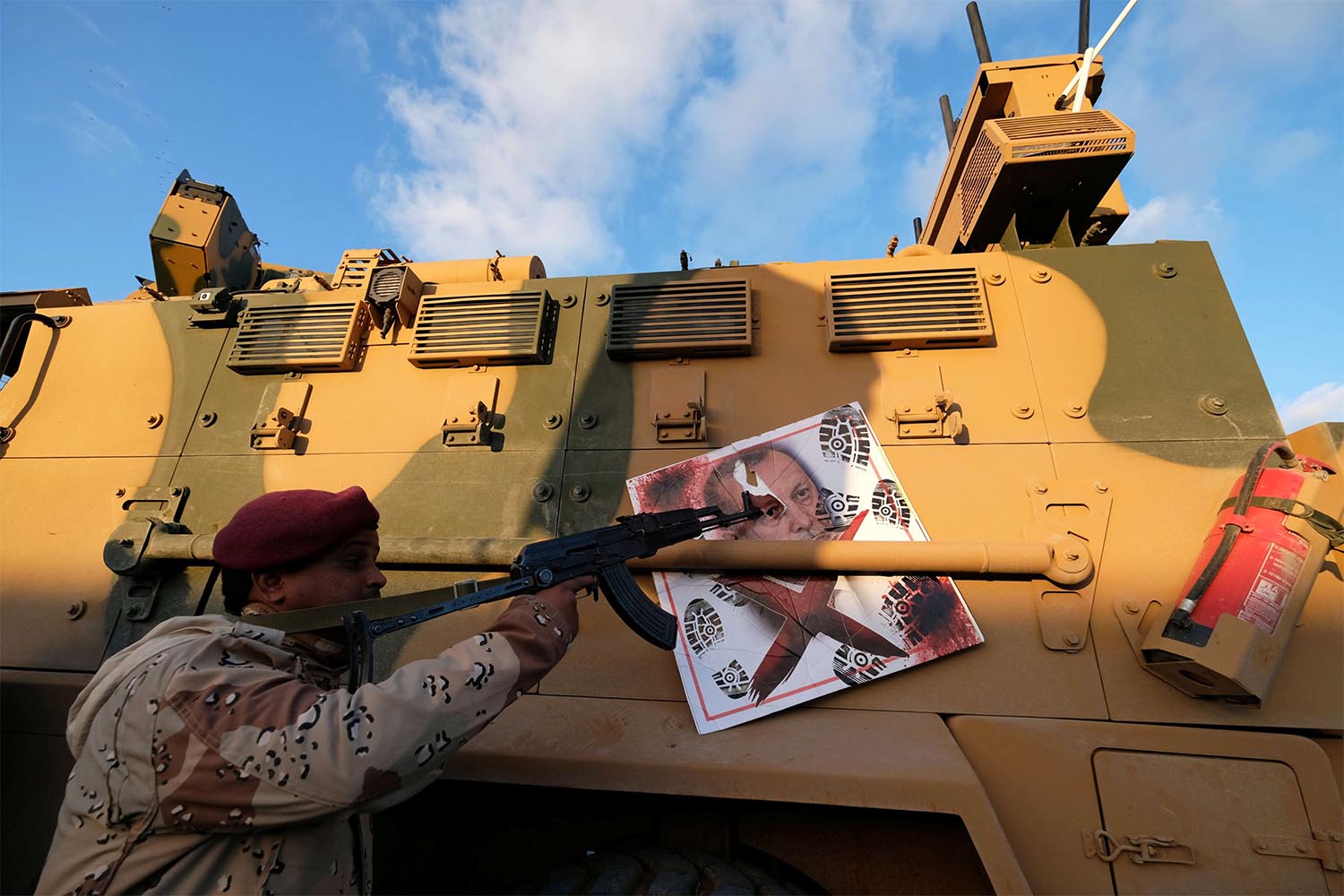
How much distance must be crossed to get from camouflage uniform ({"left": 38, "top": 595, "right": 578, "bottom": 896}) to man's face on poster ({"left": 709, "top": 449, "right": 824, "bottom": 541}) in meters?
1.13

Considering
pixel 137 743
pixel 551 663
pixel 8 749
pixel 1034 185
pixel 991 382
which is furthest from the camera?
pixel 1034 185

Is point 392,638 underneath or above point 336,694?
above

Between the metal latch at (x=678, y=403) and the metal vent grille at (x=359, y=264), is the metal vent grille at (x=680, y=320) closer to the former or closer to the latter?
the metal latch at (x=678, y=403)

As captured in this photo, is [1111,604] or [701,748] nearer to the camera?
[701,748]

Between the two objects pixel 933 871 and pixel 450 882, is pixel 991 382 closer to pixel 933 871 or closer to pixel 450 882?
pixel 933 871

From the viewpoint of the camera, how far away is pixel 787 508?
2.33 m

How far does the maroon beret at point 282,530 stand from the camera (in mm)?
1540

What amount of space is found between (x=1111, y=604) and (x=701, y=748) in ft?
4.14

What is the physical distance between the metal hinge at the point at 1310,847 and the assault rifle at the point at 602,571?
4.81 ft

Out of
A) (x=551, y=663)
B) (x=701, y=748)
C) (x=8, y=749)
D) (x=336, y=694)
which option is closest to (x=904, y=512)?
(x=701, y=748)

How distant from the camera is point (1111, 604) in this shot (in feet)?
6.70

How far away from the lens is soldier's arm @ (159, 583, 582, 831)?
1.16 metres

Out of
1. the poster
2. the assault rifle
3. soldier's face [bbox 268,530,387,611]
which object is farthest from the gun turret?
soldier's face [bbox 268,530,387,611]

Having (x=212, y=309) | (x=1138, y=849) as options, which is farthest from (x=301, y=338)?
(x=1138, y=849)
